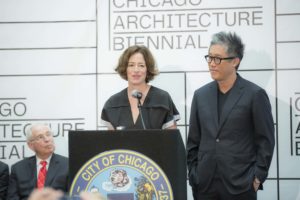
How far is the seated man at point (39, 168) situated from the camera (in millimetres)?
5117

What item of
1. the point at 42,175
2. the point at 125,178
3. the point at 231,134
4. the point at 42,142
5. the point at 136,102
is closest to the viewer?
the point at 125,178

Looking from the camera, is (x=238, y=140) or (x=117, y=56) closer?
(x=238, y=140)

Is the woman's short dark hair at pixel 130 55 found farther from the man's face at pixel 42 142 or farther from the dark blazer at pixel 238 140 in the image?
the man's face at pixel 42 142

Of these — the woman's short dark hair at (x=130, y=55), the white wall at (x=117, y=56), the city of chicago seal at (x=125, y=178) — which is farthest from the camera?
the white wall at (x=117, y=56)

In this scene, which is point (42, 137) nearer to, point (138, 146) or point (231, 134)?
point (231, 134)

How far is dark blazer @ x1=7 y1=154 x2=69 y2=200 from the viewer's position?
16.7ft

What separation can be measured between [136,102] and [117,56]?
150cm

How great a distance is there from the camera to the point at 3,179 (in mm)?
5418

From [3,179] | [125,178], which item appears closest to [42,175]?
[3,179]

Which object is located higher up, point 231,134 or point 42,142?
point 231,134

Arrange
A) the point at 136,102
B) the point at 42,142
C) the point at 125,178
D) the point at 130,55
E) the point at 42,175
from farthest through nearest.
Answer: the point at 42,142, the point at 42,175, the point at 130,55, the point at 136,102, the point at 125,178

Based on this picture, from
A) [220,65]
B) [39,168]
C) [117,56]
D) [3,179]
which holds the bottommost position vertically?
[3,179]

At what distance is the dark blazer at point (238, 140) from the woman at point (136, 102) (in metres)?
0.38

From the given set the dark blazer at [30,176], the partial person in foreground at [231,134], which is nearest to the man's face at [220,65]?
the partial person in foreground at [231,134]
